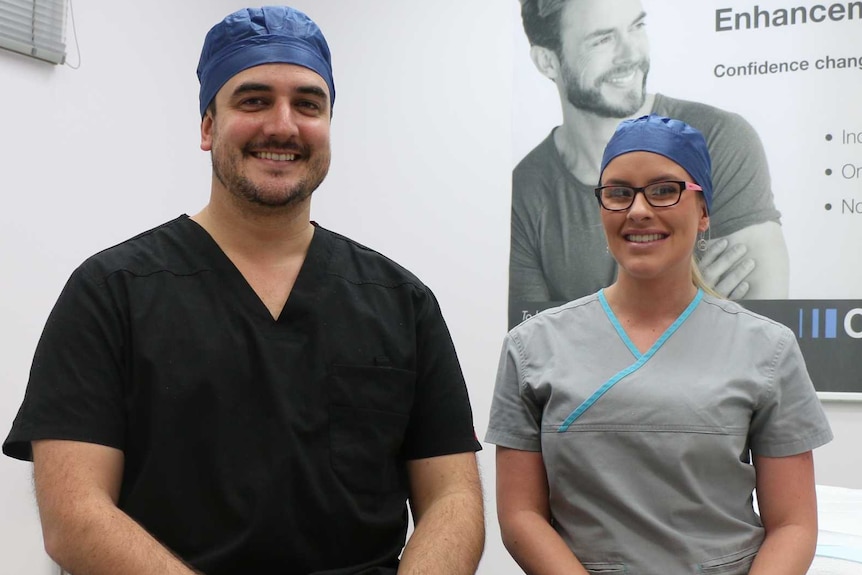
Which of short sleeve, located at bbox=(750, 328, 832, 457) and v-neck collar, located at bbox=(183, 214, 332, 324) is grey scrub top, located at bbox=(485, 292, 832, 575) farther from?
v-neck collar, located at bbox=(183, 214, 332, 324)

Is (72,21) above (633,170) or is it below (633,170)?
above

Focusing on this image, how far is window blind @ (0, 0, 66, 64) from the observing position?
2586 mm

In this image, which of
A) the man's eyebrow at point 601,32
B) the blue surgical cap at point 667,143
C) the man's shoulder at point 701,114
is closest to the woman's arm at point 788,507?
the blue surgical cap at point 667,143

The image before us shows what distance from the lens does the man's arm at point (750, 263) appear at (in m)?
2.88

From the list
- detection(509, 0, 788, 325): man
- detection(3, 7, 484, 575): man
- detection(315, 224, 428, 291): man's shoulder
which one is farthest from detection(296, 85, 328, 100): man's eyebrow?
detection(509, 0, 788, 325): man

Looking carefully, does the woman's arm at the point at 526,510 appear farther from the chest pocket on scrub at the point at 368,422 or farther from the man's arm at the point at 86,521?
the man's arm at the point at 86,521

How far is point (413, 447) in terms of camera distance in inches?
62.5

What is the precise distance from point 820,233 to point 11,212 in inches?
92.2

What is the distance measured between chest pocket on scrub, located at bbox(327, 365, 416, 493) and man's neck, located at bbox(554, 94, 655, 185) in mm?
1769

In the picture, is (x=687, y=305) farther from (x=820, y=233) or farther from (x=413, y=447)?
(x=820, y=233)

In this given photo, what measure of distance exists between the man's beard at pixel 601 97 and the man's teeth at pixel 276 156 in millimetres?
1831

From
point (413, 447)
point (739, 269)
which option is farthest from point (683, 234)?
point (739, 269)

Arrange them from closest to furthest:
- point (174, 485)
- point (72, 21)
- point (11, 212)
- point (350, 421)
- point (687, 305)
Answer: point (174, 485)
point (350, 421)
point (687, 305)
point (11, 212)
point (72, 21)

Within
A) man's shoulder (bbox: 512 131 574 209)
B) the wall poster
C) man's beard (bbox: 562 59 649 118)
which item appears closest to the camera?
the wall poster
